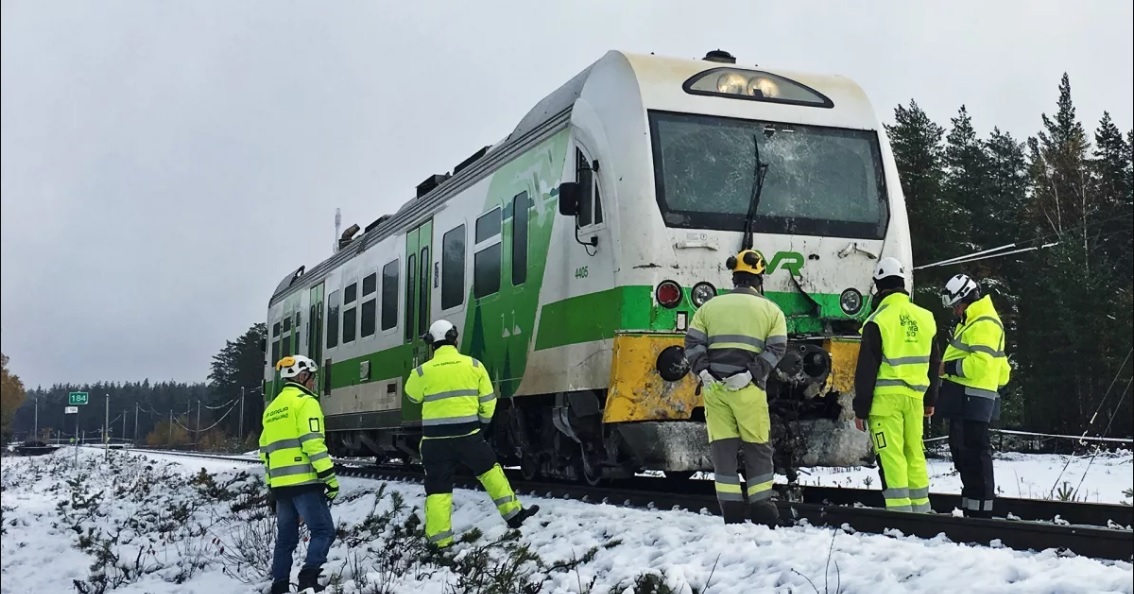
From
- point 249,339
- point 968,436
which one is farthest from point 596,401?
point 249,339

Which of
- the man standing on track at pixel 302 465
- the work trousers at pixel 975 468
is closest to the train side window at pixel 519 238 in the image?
the man standing on track at pixel 302 465

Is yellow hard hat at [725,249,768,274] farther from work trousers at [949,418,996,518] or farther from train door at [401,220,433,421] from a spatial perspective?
train door at [401,220,433,421]

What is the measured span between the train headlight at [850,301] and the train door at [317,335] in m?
9.08

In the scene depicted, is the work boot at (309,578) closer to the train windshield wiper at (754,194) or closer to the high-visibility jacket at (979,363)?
the train windshield wiper at (754,194)

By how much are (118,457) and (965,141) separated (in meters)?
30.1

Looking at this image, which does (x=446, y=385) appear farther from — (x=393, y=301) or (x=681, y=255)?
(x=393, y=301)

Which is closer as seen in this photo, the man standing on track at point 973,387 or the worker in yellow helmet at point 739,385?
the worker in yellow helmet at point 739,385

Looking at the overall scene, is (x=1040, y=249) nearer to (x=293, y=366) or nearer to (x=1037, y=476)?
(x=1037, y=476)

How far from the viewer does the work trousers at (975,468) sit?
24.4ft

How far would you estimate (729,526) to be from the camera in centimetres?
619

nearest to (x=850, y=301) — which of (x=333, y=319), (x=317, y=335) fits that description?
(x=333, y=319)

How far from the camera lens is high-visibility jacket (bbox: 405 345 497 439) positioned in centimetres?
786

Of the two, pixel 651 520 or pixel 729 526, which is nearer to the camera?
pixel 729 526

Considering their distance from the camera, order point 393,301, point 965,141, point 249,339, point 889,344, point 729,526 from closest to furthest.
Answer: point 729,526
point 889,344
point 393,301
point 965,141
point 249,339
